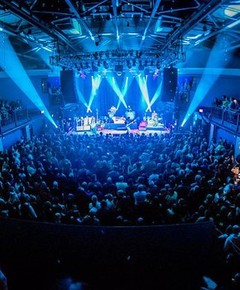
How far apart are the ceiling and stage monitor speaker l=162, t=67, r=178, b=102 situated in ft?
2.09

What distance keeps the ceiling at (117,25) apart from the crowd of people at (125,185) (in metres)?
3.70

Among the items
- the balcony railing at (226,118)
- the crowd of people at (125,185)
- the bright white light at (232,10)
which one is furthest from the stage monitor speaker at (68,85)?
the balcony railing at (226,118)

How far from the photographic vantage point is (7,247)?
14.2 ft

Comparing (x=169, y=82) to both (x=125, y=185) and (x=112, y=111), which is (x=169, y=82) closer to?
(x=125, y=185)

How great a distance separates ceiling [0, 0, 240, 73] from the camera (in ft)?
18.0

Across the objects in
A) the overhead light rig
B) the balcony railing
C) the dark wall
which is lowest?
the balcony railing

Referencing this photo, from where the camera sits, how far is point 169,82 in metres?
10.7

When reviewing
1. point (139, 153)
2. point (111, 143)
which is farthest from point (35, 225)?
point (111, 143)

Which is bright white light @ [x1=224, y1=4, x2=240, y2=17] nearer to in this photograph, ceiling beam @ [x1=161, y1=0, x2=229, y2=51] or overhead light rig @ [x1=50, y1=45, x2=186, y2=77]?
ceiling beam @ [x1=161, y1=0, x2=229, y2=51]

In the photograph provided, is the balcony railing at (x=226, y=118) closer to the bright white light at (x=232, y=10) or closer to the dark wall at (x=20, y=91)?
the bright white light at (x=232, y=10)

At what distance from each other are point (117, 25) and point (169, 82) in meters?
4.10

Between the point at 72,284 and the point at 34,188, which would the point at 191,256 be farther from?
the point at 34,188

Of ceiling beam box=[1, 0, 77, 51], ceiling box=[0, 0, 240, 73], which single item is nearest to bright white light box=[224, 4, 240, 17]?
ceiling box=[0, 0, 240, 73]

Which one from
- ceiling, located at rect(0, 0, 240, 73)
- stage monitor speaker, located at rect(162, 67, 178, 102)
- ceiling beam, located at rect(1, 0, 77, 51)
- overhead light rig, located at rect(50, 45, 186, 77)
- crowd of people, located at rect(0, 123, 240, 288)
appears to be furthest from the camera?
overhead light rig, located at rect(50, 45, 186, 77)
